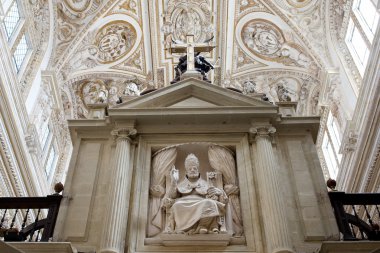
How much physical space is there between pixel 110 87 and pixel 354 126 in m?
10.5

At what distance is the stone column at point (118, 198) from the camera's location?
6043 millimetres

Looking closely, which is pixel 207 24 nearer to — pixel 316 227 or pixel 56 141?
pixel 56 141

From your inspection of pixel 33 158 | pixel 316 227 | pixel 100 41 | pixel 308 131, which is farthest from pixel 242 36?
pixel 316 227

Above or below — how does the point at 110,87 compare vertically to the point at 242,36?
below

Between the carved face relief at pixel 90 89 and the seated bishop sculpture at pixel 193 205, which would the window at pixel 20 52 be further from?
the seated bishop sculpture at pixel 193 205

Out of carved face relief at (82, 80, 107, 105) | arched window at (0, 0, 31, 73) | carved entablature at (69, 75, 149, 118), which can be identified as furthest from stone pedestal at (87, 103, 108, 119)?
carved face relief at (82, 80, 107, 105)

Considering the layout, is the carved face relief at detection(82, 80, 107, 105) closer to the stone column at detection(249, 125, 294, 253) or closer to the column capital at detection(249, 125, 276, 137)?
the column capital at detection(249, 125, 276, 137)

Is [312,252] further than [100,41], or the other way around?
[100,41]

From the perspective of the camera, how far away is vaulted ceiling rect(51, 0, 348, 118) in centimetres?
1875

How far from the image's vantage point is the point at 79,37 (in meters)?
18.9

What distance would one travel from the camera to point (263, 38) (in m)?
20.1

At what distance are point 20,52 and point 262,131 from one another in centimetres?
1070

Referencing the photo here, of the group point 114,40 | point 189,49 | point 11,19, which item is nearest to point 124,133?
point 189,49

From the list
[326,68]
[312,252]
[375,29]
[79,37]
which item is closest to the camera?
[312,252]
